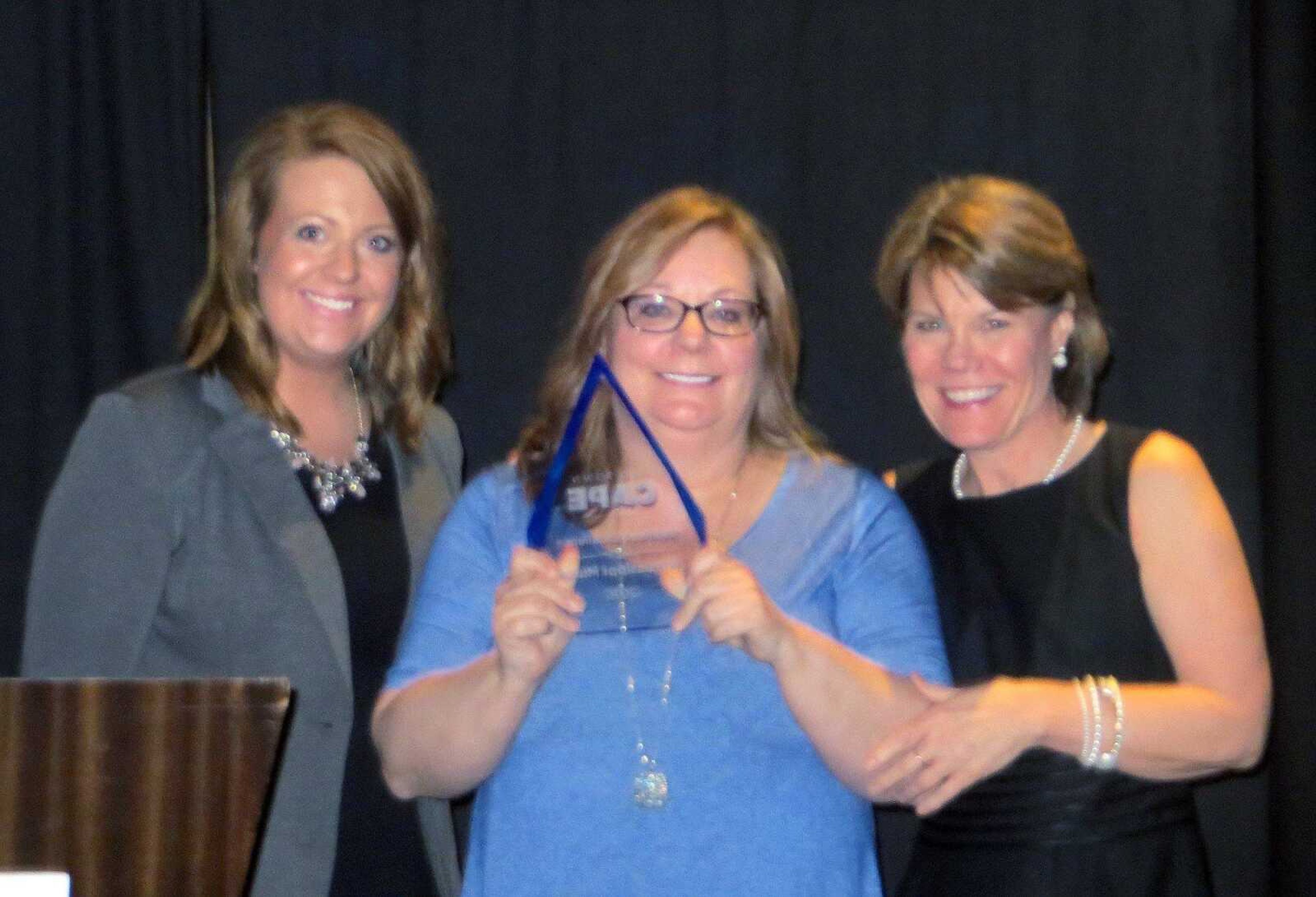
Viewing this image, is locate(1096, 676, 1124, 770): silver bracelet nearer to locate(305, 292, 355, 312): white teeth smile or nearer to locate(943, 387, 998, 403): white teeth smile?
locate(943, 387, 998, 403): white teeth smile

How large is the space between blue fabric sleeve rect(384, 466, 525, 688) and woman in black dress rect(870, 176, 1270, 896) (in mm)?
555

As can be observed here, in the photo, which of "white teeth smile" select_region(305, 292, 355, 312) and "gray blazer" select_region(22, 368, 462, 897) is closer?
"gray blazer" select_region(22, 368, 462, 897)

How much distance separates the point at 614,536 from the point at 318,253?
78cm

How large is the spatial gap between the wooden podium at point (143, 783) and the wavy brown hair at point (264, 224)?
1.22 m

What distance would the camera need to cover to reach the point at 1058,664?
6.53ft

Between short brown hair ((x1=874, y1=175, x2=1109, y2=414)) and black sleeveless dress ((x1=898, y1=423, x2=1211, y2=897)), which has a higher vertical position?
short brown hair ((x1=874, y1=175, x2=1109, y2=414))

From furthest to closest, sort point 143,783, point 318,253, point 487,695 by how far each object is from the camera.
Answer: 1. point 318,253
2. point 487,695
3. point 143,783

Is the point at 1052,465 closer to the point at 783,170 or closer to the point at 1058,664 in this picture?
the point at 1058,664

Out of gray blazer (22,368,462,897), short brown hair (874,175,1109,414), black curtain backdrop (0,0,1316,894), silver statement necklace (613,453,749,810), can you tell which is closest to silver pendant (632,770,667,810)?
silver statement necklace (613,453,749,810)

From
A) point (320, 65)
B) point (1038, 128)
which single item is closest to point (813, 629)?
point (1038, 128)

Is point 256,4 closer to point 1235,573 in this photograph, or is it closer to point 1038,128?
point 1038,128

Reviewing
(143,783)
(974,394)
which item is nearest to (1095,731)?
(974,394)

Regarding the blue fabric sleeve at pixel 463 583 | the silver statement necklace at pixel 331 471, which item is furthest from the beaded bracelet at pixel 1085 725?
the silver statement necklace at pixel 331 471

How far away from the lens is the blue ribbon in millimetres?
1686
